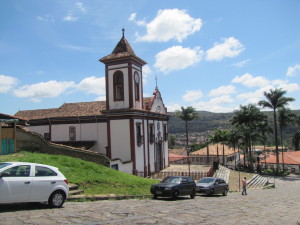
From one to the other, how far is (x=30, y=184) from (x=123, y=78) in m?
22.7

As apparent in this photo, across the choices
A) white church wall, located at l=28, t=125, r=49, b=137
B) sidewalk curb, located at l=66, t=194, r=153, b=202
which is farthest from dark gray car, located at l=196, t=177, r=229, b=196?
white church wall, located at l=28, t=125, r=49, b=137

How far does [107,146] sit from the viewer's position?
31.3 m

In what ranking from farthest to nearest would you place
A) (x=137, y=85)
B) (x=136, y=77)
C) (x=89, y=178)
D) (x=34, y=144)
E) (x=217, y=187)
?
1. (x=137, y=85)
2. (x=136, y=77)
3. (x=34, y=144)
4. (x=217, y=187)
5. (x=89, y=178)

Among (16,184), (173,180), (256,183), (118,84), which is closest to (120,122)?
(118,84)

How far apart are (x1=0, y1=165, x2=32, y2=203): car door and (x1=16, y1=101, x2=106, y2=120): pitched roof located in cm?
2422

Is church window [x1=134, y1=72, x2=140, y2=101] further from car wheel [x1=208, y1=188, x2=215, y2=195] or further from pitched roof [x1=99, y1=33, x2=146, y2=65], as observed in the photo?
car wheel [x1=208, y1=188, x2=215, y2=195]

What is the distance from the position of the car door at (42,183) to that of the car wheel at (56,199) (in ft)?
0.63

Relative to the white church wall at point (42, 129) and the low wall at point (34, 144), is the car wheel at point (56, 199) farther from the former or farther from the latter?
the white church wall at point (42, 129)

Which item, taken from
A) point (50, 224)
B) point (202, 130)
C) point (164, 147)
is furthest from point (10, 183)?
point (202, 130)

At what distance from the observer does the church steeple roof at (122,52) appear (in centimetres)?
3128

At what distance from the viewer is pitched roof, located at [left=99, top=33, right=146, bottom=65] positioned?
103 ft

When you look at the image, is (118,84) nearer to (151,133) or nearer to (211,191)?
(151,133)

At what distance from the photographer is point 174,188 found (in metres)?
16.3

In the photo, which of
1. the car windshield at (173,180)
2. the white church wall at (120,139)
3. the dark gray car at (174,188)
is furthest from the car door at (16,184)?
→ the white church wall at (120,139)
